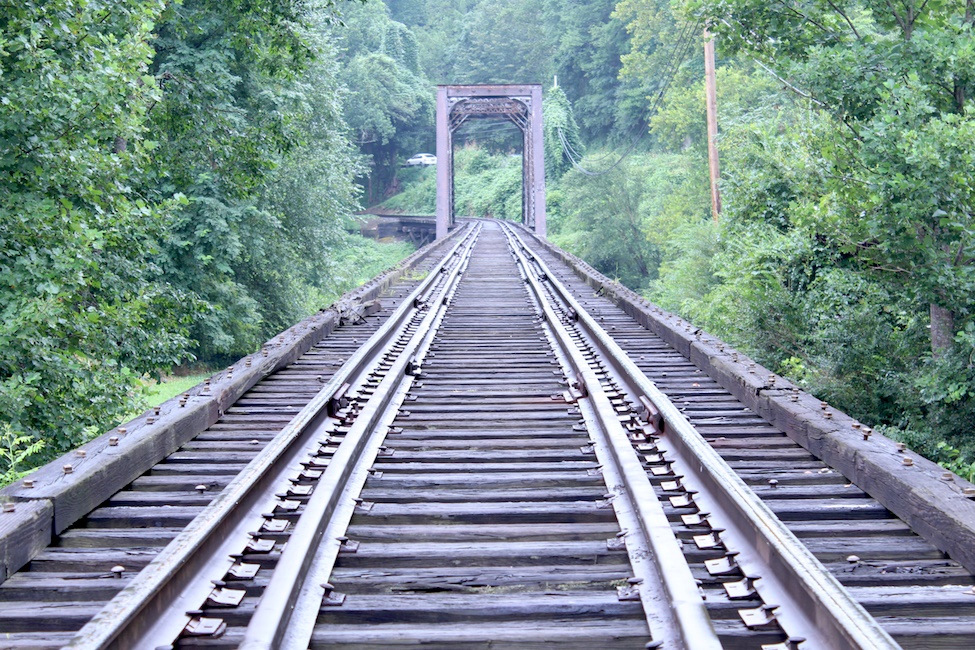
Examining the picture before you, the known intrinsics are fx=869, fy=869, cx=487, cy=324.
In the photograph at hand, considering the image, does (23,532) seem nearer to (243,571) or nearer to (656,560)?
(243,571)

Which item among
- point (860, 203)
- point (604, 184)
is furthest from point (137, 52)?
point (604, 184)

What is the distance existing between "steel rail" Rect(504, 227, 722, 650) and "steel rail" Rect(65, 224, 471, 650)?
1.35 m

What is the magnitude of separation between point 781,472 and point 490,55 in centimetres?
7994

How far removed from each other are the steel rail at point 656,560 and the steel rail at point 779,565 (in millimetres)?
231

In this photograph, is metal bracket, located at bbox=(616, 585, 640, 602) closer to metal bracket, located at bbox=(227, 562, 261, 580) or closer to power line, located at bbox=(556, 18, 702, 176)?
metal bracket, located at bbox=(227, 562, 261, 580)

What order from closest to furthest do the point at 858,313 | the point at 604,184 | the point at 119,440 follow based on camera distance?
the point at 119,440 < the point at 858,313 < the point at 604,184

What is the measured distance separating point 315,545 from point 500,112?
5164 cm

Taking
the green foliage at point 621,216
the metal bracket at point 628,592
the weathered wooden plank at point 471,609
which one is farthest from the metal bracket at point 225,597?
the green foliage at point 621,216

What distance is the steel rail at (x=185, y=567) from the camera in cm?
222

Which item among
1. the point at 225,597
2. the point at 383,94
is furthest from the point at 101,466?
the point at 383,94

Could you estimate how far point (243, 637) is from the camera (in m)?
2.31

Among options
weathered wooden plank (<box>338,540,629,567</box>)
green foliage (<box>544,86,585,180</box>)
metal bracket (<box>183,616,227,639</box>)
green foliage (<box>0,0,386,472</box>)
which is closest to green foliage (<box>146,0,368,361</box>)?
green foliage (<box>0,0,386,472</box>)

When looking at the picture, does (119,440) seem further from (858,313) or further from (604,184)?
(604,184)

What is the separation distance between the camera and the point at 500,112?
52.8 metres
